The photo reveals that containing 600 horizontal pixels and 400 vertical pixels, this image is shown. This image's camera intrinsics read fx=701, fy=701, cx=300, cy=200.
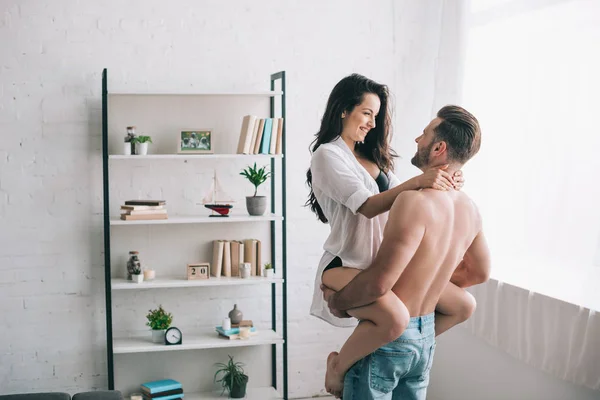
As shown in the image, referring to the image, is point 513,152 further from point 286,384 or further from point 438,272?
point 286,384

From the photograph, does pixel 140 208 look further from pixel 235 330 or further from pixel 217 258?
pixel 235 330

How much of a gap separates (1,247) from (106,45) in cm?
130

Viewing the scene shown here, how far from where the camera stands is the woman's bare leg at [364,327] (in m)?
2.25

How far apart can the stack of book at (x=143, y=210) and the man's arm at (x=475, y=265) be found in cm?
189

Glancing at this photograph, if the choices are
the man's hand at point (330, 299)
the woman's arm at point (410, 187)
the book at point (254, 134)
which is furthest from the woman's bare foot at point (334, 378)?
the book at point (254, 134)

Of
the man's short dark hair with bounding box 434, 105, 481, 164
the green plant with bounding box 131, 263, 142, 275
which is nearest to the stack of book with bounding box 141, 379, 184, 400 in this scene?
the green plant with bounding box 131, 263, 142, 275

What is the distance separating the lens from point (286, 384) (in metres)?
4.13

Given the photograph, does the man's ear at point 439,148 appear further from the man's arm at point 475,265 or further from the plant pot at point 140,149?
the plant pot at point 140,149

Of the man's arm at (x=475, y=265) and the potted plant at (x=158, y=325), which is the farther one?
the potted plant at (x=158, y=325)

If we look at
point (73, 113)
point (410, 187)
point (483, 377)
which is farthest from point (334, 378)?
point (73, 113)

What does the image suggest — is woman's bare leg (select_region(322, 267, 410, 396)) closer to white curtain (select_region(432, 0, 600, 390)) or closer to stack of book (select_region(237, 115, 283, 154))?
white curtain (select_region(432, 0, 600, 390))

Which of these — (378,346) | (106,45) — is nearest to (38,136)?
(106,45)

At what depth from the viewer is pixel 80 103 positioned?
4027 mm

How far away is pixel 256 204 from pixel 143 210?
0.64 m
